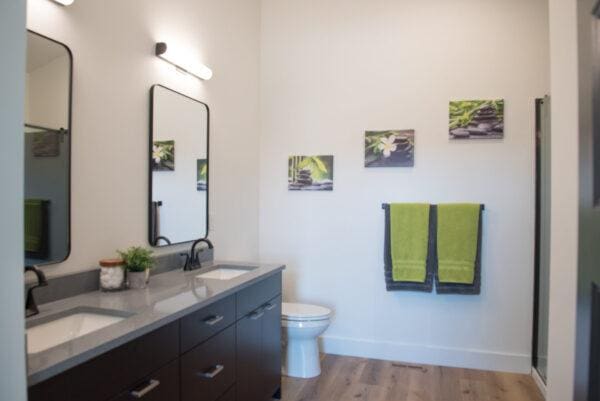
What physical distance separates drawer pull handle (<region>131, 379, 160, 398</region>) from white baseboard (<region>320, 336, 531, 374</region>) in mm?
2102

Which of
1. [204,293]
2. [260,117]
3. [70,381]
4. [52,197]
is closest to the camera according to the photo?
[70,381]

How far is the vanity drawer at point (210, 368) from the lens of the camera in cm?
151

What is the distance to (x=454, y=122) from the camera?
2.96 metres

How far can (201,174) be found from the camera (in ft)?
8.35

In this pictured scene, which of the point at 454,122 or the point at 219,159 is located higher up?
the point at 454,122

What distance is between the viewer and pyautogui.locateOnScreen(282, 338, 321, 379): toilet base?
2.77 meters

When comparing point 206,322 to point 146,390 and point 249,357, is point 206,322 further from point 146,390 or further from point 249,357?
point 249,357

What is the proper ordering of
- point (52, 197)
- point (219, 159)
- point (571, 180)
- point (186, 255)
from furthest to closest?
point (219, 159) < point (186, 255) < point (52, 197) < point (571, 180)

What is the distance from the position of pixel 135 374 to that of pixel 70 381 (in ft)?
0.84

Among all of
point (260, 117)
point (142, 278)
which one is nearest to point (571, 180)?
point (142, 278)

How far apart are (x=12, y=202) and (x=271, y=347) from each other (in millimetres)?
1863

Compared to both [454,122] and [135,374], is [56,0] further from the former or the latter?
[454,122]

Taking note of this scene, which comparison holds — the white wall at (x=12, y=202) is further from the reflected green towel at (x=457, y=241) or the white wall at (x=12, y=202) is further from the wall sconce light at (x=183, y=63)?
the reflected green towel at (x=457, y=241)

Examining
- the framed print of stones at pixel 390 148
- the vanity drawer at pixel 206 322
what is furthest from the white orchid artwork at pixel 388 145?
the vanity drawer at pixel 206 322
